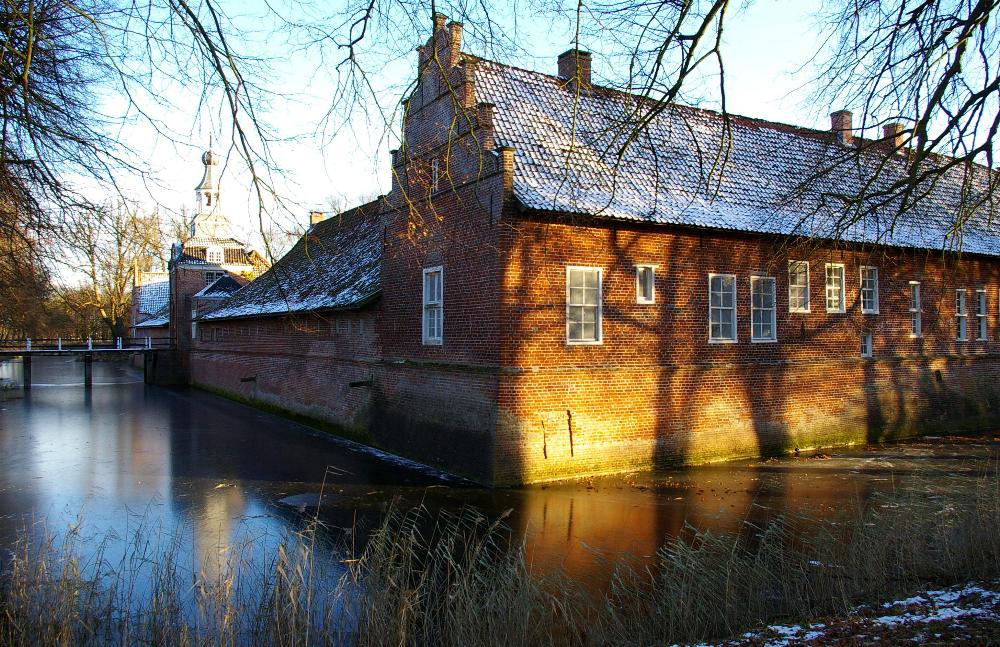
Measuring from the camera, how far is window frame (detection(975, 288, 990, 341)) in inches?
790

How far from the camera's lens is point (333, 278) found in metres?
21.7

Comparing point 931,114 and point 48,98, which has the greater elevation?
point 48,98

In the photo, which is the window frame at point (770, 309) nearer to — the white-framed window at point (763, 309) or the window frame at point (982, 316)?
the white-framed window at point (763, 309)

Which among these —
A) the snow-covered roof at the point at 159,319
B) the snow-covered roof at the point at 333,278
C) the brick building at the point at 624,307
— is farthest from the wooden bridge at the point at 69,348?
the brick building at the point at 624,307

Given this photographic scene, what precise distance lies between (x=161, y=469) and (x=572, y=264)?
9287mm

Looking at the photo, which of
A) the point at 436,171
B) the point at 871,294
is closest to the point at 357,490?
the point at 436,171

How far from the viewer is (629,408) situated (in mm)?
13945

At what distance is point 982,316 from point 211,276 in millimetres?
37128

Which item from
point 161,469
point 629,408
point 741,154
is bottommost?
point 161,469

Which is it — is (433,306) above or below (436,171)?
below

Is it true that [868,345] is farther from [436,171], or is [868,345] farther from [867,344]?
[436,171]

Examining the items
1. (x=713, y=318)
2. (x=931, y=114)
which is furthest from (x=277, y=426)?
(x=931, y=114)

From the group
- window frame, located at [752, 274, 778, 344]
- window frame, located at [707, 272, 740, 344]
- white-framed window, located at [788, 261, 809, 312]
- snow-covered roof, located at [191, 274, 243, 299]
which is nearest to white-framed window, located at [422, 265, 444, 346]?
window frame, located at [707, 272, 740, 344]

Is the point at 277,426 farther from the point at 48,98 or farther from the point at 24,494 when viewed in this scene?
the point at 48,98
